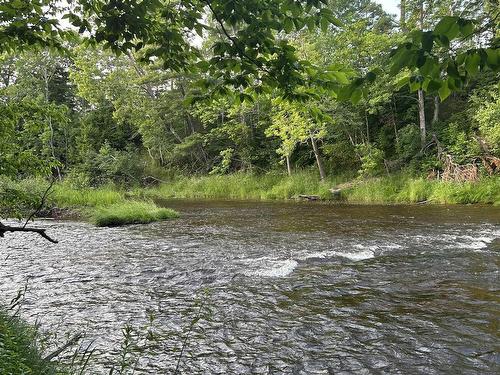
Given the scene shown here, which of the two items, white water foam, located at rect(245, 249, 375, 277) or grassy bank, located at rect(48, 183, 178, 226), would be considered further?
grassy bank, located at rect(48, 183, 178, 226)

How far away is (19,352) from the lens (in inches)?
149

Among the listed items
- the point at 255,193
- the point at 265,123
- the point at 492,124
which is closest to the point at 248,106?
the point at 492,124

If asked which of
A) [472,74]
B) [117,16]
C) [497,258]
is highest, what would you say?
[117,16]

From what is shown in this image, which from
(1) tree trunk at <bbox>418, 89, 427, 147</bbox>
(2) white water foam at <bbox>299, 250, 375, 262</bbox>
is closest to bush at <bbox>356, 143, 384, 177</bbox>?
(1) tree trunk at <bbox>418, 89, 427, 147</bbox>

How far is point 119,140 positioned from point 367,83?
42407 mm

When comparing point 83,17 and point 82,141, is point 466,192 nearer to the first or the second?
point 83,17

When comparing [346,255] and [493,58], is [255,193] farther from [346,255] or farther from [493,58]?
[493,58]

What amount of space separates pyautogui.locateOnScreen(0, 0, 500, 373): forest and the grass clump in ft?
0.24


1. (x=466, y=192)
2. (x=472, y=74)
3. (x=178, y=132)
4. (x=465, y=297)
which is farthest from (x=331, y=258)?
(x=178, y=132)

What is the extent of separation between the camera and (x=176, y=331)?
Answer: 5.64 meters

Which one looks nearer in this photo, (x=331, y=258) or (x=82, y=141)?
(x=331, y=258)

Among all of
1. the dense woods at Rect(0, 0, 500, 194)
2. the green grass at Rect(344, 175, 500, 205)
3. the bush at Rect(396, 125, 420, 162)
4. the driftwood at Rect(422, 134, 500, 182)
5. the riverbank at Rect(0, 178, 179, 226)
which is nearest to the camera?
the riverbank at Rect(0, 178, 179, 226)

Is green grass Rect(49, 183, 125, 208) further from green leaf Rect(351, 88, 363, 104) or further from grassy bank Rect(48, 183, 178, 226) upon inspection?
green leaf Rect(351, 88, 363, 104)

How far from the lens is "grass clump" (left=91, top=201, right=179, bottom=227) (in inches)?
634
